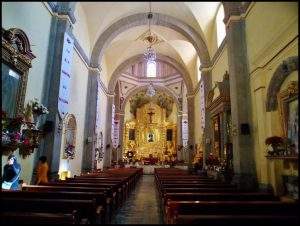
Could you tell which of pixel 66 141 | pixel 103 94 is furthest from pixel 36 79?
pixel 103 94

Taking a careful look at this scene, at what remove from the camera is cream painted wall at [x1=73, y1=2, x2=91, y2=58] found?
1020 cm

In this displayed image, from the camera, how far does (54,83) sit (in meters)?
7.34

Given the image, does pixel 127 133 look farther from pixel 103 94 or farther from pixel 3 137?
pixel 3 137

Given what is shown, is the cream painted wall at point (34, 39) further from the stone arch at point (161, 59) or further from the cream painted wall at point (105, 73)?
the stone arch at point (161, 59)

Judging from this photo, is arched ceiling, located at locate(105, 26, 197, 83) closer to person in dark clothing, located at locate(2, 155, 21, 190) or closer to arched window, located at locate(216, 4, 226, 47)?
arched window, located at locate(216, 4, 226, 47)

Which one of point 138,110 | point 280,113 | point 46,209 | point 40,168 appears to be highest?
point 138,110

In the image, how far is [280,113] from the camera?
18.1ft

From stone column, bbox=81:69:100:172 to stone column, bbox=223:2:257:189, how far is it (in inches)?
265

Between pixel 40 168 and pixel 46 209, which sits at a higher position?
pixel 40 168

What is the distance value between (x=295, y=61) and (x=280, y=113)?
3.74 ft

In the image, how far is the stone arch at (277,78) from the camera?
5062 mm

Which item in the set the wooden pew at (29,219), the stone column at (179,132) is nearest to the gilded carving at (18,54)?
the wooden pew at (29,219)

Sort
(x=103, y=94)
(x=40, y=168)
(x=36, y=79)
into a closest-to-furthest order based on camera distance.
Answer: (x=40, y=168) → (x=36, y=79) → (x=103, y=94)

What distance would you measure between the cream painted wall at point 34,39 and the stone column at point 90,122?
16.2ft
